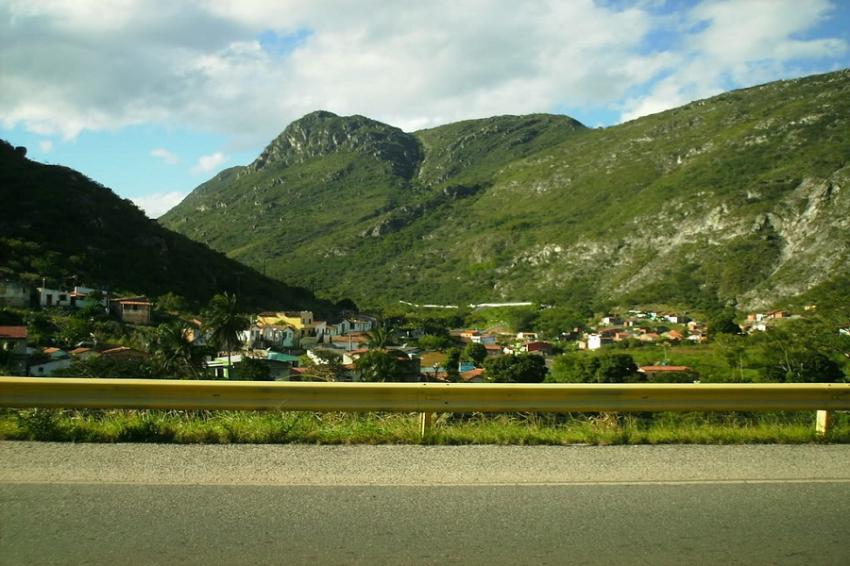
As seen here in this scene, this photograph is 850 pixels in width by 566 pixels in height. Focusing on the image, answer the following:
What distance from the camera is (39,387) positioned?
671cm

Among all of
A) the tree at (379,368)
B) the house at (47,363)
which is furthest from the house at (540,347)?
the house at (47,363)

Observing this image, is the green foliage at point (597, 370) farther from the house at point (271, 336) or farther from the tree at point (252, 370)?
the house at point (271, 336)

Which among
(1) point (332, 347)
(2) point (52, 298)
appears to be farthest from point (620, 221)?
(2) point (52, 298)

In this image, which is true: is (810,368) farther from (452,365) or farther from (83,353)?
(83,353)

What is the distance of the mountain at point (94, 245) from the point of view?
170 ft

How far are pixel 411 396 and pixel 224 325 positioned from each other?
38.3 m

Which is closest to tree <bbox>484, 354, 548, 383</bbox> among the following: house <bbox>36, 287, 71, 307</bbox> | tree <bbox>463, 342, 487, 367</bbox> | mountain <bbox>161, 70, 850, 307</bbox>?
tree <bbox>463, 342, 487, 367</bbox>

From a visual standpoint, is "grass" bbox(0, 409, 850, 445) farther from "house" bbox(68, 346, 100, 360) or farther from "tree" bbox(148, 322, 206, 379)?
"tree" bbox(148, 322, 206, 379)

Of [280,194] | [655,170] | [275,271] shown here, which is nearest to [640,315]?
[655,170]

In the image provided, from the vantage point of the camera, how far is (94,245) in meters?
58.3

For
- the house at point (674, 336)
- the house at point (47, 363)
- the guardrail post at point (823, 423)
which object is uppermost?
the guardrail post at point (823, 423)

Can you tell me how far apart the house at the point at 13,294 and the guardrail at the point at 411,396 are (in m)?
40.6

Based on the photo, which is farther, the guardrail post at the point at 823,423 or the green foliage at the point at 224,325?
the green foliage at the point at 224,325

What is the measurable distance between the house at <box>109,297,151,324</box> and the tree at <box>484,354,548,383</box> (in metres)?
22.9
